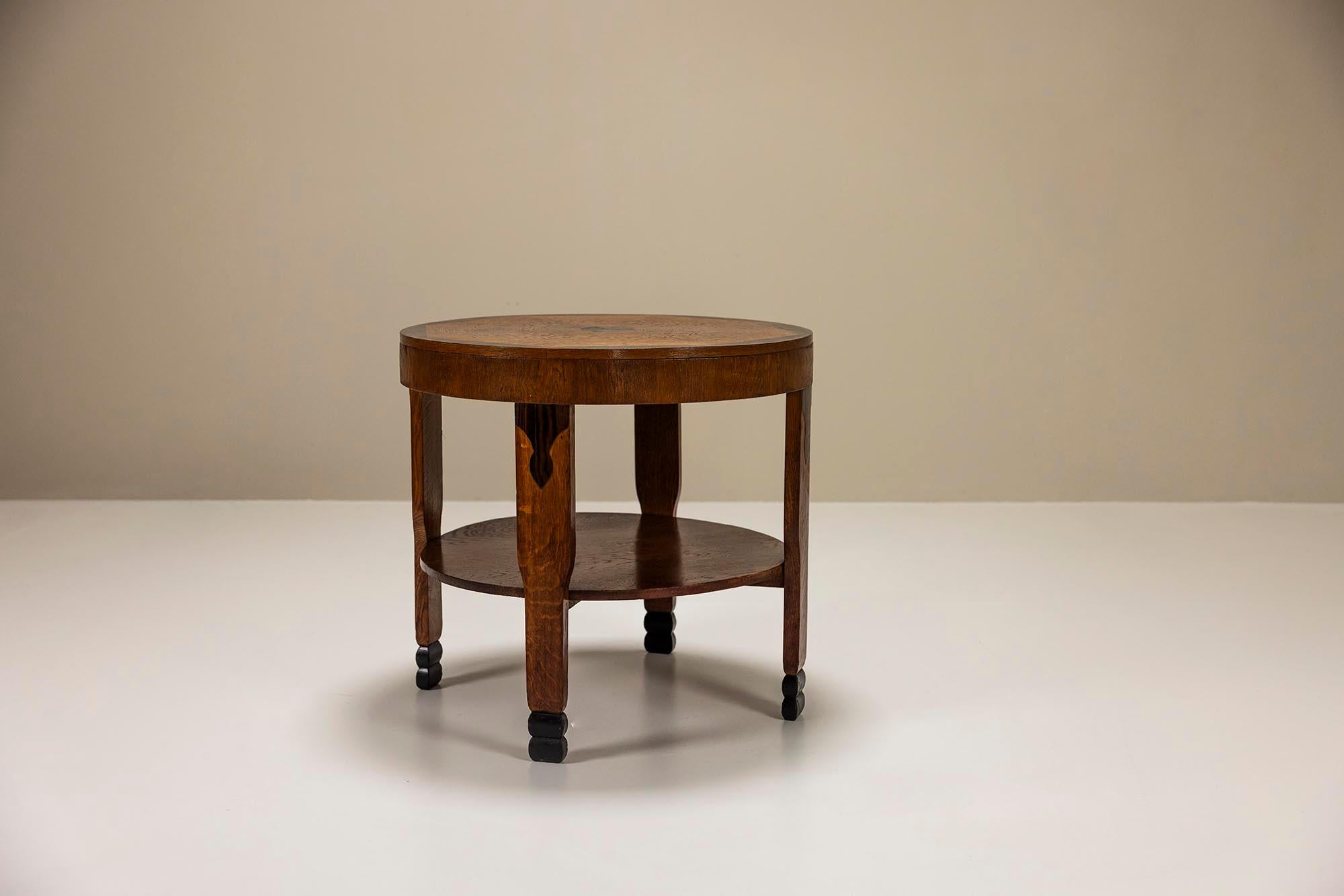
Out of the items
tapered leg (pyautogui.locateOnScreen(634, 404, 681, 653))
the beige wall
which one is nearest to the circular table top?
tapered leg (pyautogui.locateOnScreen(634, 404, 681, 653))

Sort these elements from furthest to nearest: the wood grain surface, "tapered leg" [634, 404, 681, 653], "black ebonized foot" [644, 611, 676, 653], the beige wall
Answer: the beige wall
"black ebonized foot" [644, 611, 676, 653]
"tapered leg" [634, 404, 681, 653]
the wood grain surface

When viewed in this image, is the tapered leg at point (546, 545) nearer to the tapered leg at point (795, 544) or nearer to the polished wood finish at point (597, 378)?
the polished wood finish at point (597, 378)

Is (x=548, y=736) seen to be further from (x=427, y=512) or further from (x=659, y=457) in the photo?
(x=659, y=457)

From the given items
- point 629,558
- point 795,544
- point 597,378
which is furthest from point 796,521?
point 597,378

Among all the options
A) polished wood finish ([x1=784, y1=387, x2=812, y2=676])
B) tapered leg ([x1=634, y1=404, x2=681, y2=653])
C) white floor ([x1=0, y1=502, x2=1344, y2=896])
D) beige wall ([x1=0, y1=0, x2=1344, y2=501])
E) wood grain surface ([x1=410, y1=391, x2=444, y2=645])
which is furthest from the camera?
beige wall ([x1=0, y1=0, x2=1344, y2=501])

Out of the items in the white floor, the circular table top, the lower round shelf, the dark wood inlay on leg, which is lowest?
the white floor

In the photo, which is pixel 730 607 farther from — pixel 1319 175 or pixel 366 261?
pixel 1319 175

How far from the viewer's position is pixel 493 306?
17.0ft

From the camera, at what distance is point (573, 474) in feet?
8.58

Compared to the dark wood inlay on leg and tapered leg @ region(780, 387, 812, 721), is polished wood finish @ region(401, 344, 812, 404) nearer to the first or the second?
the dark wood inlay on leg

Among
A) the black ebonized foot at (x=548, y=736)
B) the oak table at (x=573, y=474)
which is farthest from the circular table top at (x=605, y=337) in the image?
the black ebonized foot at (x=548, y=736)

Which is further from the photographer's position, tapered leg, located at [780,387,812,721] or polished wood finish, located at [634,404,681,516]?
polished wood finish, located at [634,404,681,516]

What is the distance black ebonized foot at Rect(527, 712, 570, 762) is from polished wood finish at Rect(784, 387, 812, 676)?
1.69ft

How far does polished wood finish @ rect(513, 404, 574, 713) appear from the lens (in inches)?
102
